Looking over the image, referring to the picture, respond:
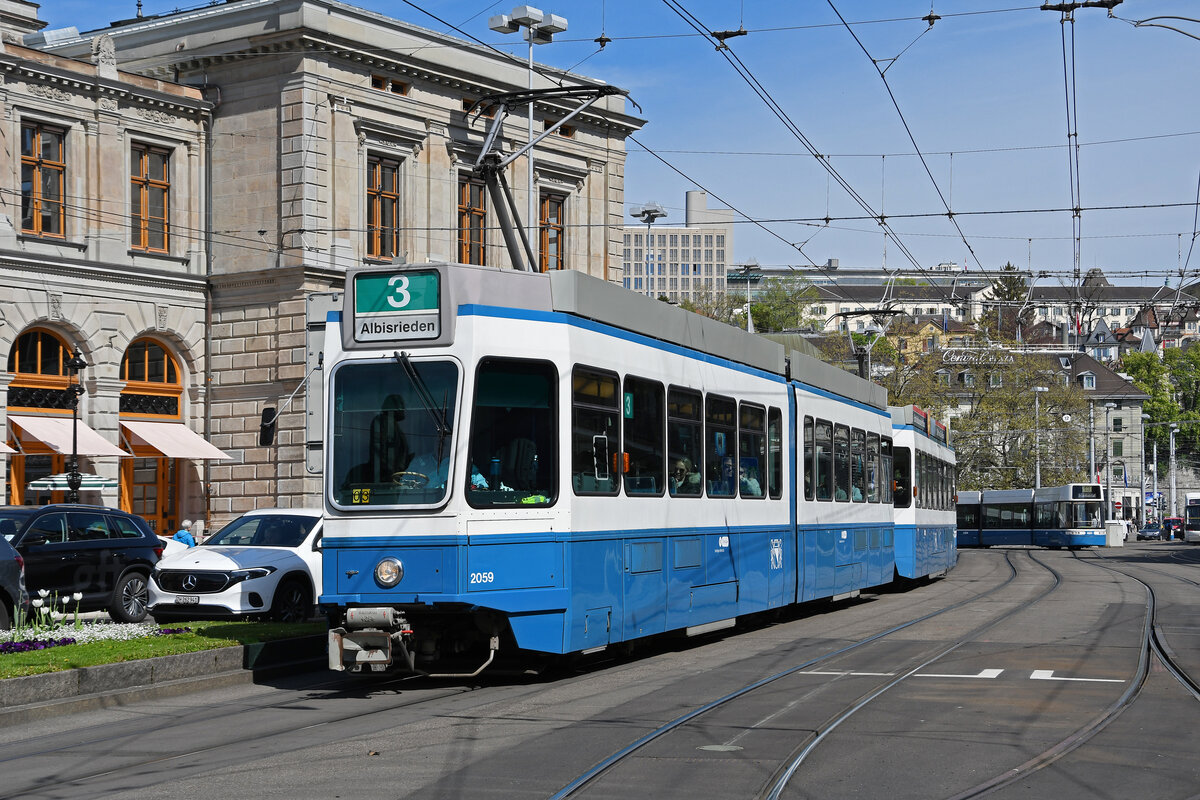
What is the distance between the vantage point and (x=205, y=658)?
13.9m

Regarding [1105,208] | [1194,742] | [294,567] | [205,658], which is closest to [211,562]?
[294,567]

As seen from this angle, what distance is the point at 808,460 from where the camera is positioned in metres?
19.9

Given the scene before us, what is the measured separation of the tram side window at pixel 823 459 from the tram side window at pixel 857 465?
1405 mm

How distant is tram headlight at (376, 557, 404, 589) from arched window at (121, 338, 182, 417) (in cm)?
2590

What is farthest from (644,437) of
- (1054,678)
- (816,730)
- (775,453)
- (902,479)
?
(902,479)

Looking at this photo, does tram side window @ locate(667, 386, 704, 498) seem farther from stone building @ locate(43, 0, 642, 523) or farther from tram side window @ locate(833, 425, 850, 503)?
stone building @ locate(43, 0, 642, 523)

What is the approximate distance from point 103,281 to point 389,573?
25685mm

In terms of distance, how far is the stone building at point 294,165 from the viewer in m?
36.6

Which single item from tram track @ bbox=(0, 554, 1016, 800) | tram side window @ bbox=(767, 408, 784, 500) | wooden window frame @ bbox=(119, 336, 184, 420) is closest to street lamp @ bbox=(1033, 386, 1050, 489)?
wooden window frame @ bbox=(119, 336, 184, 420)

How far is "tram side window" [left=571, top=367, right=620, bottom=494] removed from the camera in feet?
41.9

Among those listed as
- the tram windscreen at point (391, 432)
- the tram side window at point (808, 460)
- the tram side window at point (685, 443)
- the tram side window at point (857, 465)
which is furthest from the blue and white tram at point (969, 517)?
the tram windscreen at point (391, 432)

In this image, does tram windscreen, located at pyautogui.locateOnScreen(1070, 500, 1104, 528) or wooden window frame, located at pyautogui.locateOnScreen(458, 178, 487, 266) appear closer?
wooden window frame, located at pyautogui.locateOnScreen(458, 178, 487, 266)

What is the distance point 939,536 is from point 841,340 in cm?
4171

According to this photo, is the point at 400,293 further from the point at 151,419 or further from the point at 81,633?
the point at 151,419
